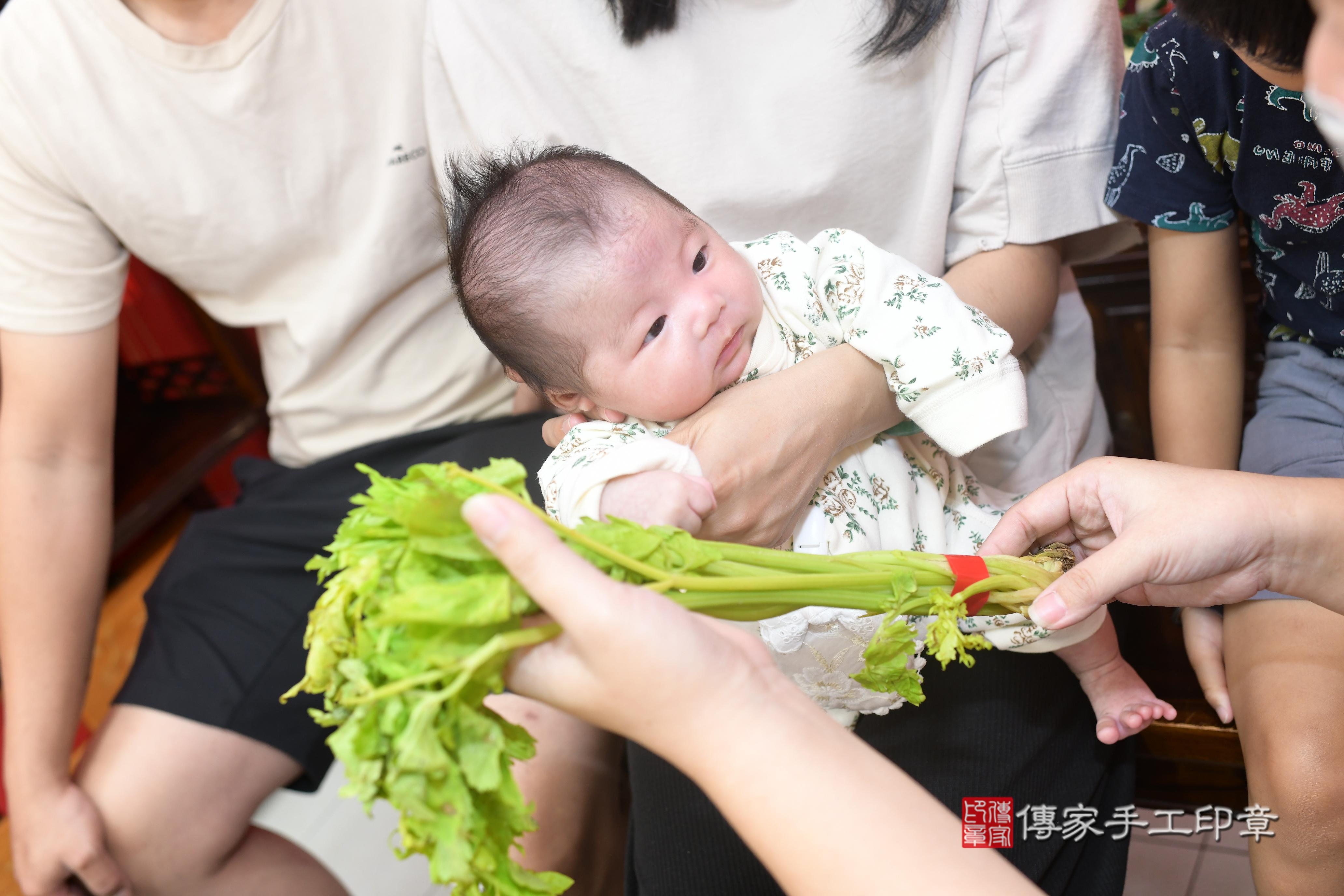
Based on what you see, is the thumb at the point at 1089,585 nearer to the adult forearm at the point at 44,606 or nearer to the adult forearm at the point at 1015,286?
the adult forearm at the point at 1015,286

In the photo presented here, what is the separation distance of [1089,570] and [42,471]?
4.87ft

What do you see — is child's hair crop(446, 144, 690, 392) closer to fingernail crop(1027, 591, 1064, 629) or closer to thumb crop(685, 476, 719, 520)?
thumb crop(685, 476, 719, 520)

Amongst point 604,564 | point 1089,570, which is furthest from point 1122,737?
point 604,564

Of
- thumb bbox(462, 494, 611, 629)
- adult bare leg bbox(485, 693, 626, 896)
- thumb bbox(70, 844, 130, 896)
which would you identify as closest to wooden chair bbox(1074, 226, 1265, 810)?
adult bare leg bbox(485, 693, 626, 896)

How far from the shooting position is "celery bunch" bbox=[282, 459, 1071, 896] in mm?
610

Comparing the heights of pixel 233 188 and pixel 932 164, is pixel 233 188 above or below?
below

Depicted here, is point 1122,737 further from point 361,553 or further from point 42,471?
point 42,471

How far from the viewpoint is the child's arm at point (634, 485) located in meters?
0.88

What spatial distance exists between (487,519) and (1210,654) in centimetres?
93

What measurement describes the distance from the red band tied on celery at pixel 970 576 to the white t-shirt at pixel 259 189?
3.20ft

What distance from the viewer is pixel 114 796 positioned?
1.34 metres

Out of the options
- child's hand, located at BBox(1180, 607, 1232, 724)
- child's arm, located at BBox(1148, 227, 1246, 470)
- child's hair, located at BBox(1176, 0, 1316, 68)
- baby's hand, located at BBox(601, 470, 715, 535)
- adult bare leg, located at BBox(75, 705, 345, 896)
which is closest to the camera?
child's hair, located at BBox(1176, 0, 1316, 68)

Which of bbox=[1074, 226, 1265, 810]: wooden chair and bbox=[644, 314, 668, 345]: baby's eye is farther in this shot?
bbox=[1074, 226, 1265, 810]: wooden chair

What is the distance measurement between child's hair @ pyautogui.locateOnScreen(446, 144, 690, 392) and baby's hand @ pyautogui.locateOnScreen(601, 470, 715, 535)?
190mm
